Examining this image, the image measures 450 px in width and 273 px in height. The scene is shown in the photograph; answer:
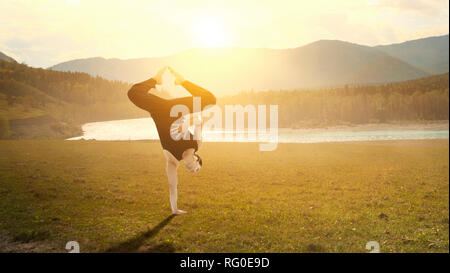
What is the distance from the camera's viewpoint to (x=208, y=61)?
4012 mm

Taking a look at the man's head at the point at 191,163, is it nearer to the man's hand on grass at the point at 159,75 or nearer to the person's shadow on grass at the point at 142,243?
the man's hand on grass at the point at 159,75

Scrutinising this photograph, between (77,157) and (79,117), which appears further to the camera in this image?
(77,157)

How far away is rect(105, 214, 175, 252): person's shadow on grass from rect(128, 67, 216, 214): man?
54.2 inches

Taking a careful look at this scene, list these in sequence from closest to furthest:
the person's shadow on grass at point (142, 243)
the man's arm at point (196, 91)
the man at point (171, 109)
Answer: the man at point (171, 109)
the man's arm at point (196, 91)
the person's shadow on grass at point (142, 243)

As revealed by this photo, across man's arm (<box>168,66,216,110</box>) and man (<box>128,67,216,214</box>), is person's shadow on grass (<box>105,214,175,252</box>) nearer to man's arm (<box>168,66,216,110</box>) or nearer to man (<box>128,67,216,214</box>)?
man (<box>128,67,216,214</box>)

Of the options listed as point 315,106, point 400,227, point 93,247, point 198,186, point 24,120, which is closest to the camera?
point 24,120

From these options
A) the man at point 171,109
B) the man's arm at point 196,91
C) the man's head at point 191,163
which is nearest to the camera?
the man at point 171,109

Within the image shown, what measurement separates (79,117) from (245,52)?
251 centimetres

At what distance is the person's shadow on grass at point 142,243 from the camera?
381 cm

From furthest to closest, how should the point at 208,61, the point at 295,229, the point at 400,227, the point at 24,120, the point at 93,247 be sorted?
the point at 400,227
the point at 295,229
the point at 208,61
the point at 93,247
the point at 24,120

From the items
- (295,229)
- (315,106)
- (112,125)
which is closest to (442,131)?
(315,106)

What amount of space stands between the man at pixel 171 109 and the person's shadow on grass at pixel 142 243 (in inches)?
54.2

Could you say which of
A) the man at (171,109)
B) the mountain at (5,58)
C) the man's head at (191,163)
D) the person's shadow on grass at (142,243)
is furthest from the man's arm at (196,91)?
the person's shadow on grass at (142,243)

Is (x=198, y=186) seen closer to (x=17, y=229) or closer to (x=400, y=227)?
(x=17, y=229)
